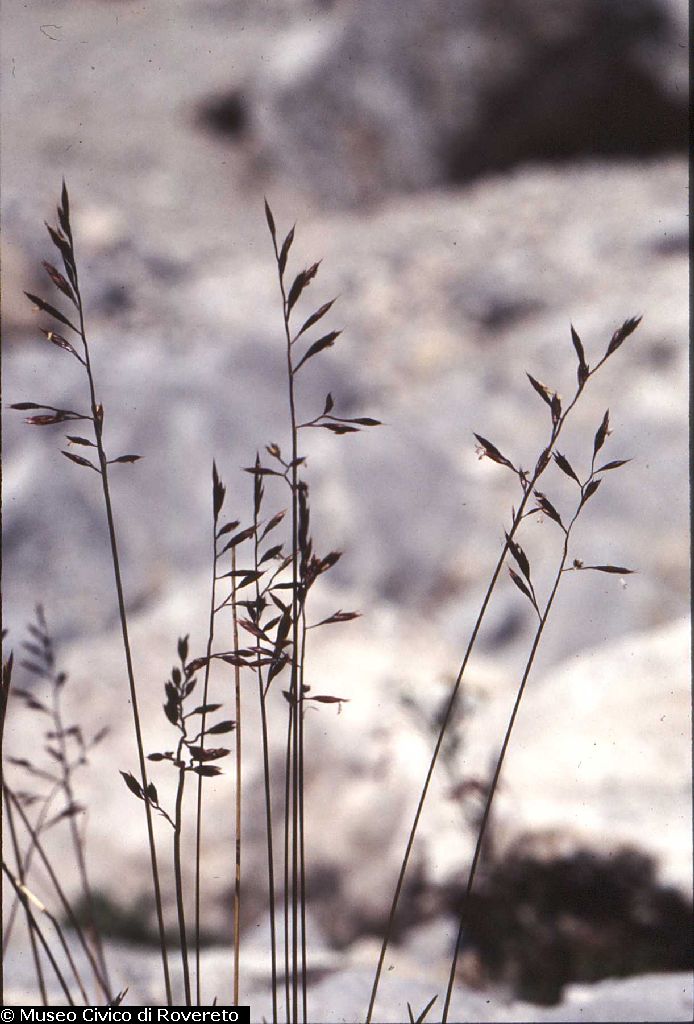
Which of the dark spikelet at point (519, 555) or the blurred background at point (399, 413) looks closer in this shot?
the dark spikelet at point (519, 555)

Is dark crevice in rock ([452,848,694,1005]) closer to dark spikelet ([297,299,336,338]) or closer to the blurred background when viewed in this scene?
the blurred background

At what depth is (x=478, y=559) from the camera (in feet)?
12.1

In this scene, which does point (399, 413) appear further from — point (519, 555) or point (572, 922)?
point (519, 555)

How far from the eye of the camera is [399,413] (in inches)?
170

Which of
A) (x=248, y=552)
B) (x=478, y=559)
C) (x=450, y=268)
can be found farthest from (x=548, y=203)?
(x=248, y=552)

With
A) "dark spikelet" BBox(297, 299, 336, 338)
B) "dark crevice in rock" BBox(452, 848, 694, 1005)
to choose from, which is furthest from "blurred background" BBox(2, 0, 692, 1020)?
"dark spikelet" BBox(297, 299, 336, 338)

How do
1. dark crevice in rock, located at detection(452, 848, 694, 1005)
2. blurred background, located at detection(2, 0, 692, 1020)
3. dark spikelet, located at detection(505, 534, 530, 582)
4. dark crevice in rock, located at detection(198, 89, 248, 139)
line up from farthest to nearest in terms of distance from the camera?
dark crevice in rock, located at detection(198, 89, 248, 139)
blurred background, located at detection(2, 0, 692, 1020)
dark crevice in rock, located at detection(452, 848, 694, 1005)
dark spikelet, located at detection(505, 534, 530, 582)

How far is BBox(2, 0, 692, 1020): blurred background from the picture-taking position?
225cm

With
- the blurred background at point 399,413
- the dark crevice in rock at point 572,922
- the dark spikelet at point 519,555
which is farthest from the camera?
the blurred background at point 399,413

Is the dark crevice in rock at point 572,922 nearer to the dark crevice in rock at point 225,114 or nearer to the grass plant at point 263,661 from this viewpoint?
the grass plant at point 263,661

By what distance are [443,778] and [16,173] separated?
13.3 feet

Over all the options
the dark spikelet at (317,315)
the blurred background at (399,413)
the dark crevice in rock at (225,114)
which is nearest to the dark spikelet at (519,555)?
the dark spikelet at (317,315)

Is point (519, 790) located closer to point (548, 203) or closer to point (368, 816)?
point (368, 816)

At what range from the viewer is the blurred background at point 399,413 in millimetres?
2254
